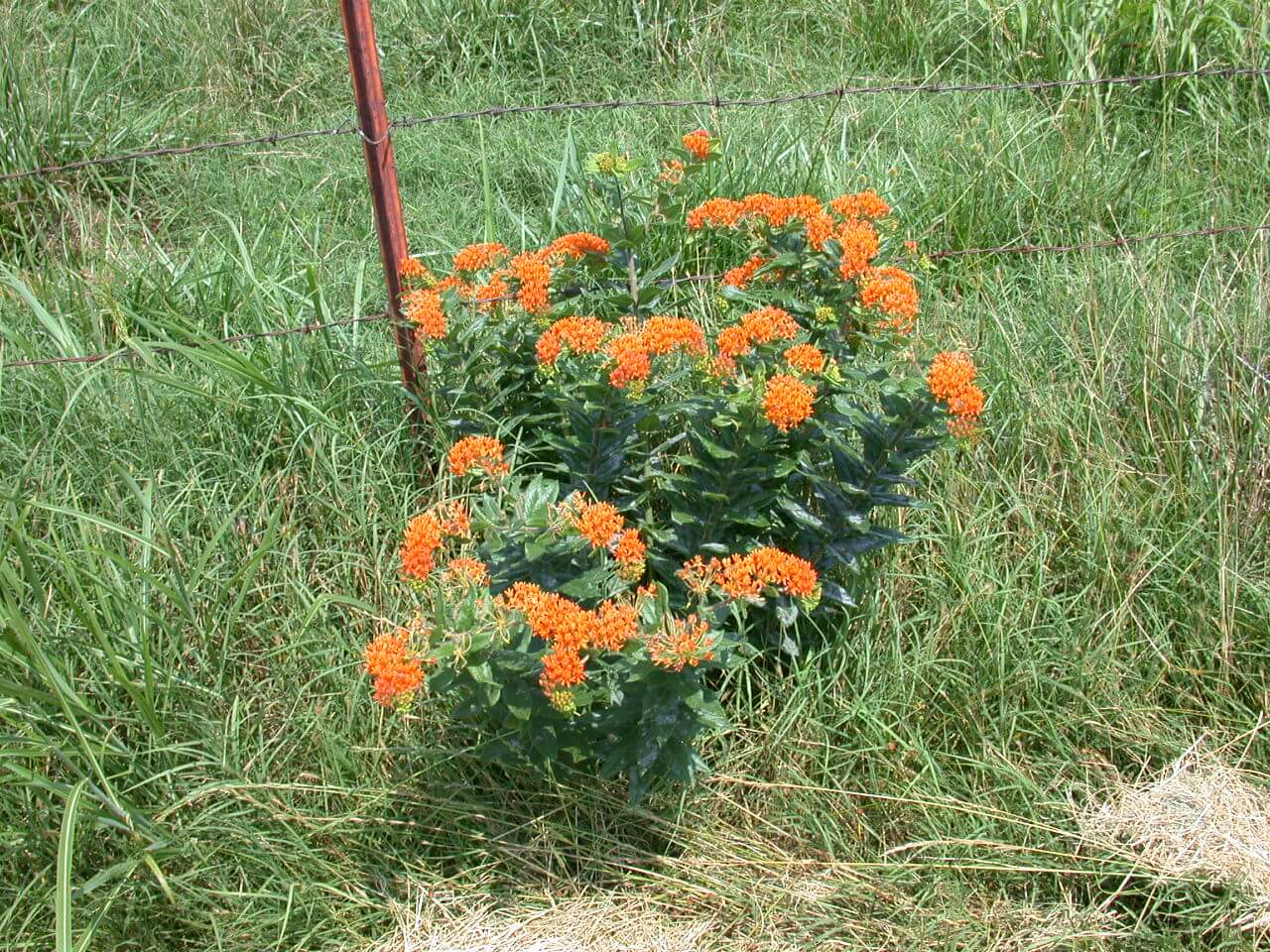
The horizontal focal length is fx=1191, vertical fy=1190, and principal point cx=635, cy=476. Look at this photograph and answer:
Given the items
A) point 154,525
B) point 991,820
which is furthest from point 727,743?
point 154,525

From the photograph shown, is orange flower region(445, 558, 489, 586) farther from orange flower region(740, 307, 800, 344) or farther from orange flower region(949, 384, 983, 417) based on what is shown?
orange flower region(949, 384, 983, 417)

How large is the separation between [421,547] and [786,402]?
2.20ft

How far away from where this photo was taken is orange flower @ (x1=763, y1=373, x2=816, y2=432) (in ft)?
6.77

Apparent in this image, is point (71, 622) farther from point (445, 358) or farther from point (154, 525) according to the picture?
point (445, 358)

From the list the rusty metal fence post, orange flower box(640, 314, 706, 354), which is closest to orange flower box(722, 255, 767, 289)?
orange flower box(640, 314, 706, 354)

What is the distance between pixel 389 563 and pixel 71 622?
24.9 inches

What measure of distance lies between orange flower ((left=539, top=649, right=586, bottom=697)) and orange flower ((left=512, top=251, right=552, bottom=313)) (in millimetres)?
848

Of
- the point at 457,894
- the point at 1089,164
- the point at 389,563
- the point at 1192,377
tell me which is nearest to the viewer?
the point at 457,894

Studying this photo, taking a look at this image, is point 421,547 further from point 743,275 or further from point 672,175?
point 672,175

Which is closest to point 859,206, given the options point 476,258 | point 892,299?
point 892,299

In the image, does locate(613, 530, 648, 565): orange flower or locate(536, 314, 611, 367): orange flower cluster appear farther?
locate(536, 314, 611, 367): orange flower cluster

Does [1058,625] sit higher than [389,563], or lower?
lower

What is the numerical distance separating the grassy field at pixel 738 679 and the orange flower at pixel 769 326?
0.66 meters

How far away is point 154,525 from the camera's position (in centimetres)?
256
